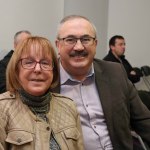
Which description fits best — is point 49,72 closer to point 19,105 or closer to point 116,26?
point 19,105

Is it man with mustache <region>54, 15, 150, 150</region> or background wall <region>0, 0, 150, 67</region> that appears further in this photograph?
background wall <region>0, 0, 150, 67</region>

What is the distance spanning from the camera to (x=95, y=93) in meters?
1.94

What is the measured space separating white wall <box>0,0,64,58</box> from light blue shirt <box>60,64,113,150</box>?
2.82m

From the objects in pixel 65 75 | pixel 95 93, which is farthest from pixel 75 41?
pixel 95 93

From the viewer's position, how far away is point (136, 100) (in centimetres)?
197

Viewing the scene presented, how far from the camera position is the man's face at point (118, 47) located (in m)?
5.45

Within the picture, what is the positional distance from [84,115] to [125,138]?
0.88 feet

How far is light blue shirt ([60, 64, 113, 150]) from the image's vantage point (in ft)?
6.05

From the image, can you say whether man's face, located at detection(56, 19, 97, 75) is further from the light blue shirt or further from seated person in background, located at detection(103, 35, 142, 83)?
seated person in background, located at detection(103, 35, 142, 83)

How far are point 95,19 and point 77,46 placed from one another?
349cm

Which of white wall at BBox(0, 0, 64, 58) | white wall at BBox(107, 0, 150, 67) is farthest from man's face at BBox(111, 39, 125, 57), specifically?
white wall at BBox(0, 0, 64, 58)

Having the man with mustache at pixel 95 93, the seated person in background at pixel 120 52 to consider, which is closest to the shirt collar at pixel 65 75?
the man with mustache at pixel 95 93

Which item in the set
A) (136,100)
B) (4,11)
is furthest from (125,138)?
(4,11)

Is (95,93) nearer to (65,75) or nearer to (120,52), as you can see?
(65,75)
